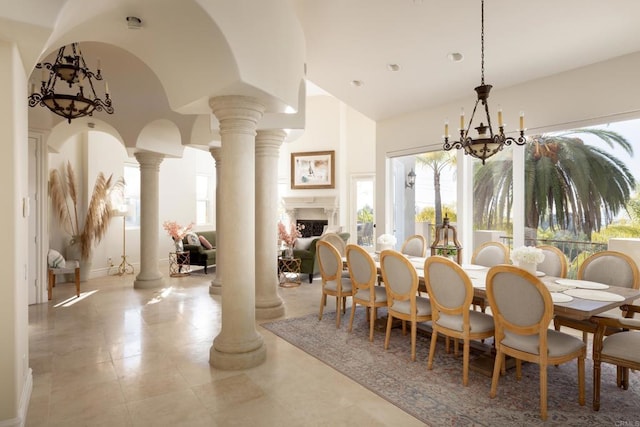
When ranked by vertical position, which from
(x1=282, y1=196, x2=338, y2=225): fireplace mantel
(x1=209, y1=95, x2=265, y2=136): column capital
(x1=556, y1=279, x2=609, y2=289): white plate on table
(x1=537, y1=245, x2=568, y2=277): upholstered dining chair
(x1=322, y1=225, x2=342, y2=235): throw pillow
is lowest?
(x1=556, y1=279, x2=609, y2=289): white plate on table

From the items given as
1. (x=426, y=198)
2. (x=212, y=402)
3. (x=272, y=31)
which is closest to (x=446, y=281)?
(x=212, y=402)

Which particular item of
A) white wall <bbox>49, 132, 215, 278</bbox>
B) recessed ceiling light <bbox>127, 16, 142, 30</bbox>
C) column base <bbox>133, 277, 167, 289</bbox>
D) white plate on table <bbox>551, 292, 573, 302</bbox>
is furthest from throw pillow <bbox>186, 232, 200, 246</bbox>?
white plate on table <bbox>551, 292, 573, 302</bbox>

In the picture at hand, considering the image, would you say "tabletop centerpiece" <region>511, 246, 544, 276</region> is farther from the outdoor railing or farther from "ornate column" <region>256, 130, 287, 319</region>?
"ornate column" <region>256, 130, 287, 319</region>

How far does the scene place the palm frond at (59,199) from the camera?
693cm

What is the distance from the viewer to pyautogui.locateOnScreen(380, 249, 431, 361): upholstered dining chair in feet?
11.0

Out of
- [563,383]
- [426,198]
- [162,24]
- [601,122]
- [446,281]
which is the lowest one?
[563,383]

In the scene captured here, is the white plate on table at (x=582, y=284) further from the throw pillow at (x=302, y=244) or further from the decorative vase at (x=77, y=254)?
the decorative vase at (x=77, y=254)

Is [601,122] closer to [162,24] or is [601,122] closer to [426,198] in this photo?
[426,198]

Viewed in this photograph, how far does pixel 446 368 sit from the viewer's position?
3.21 m

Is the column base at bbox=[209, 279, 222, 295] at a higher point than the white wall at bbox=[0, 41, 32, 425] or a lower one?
lower

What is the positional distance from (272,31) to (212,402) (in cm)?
283

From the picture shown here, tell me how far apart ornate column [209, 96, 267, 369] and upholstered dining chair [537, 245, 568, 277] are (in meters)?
2.89

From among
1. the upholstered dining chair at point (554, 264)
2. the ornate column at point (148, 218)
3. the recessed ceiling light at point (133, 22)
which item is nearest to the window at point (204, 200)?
the ornate column at point (148, 218)

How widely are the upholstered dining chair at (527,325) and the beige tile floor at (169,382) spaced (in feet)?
2.76
